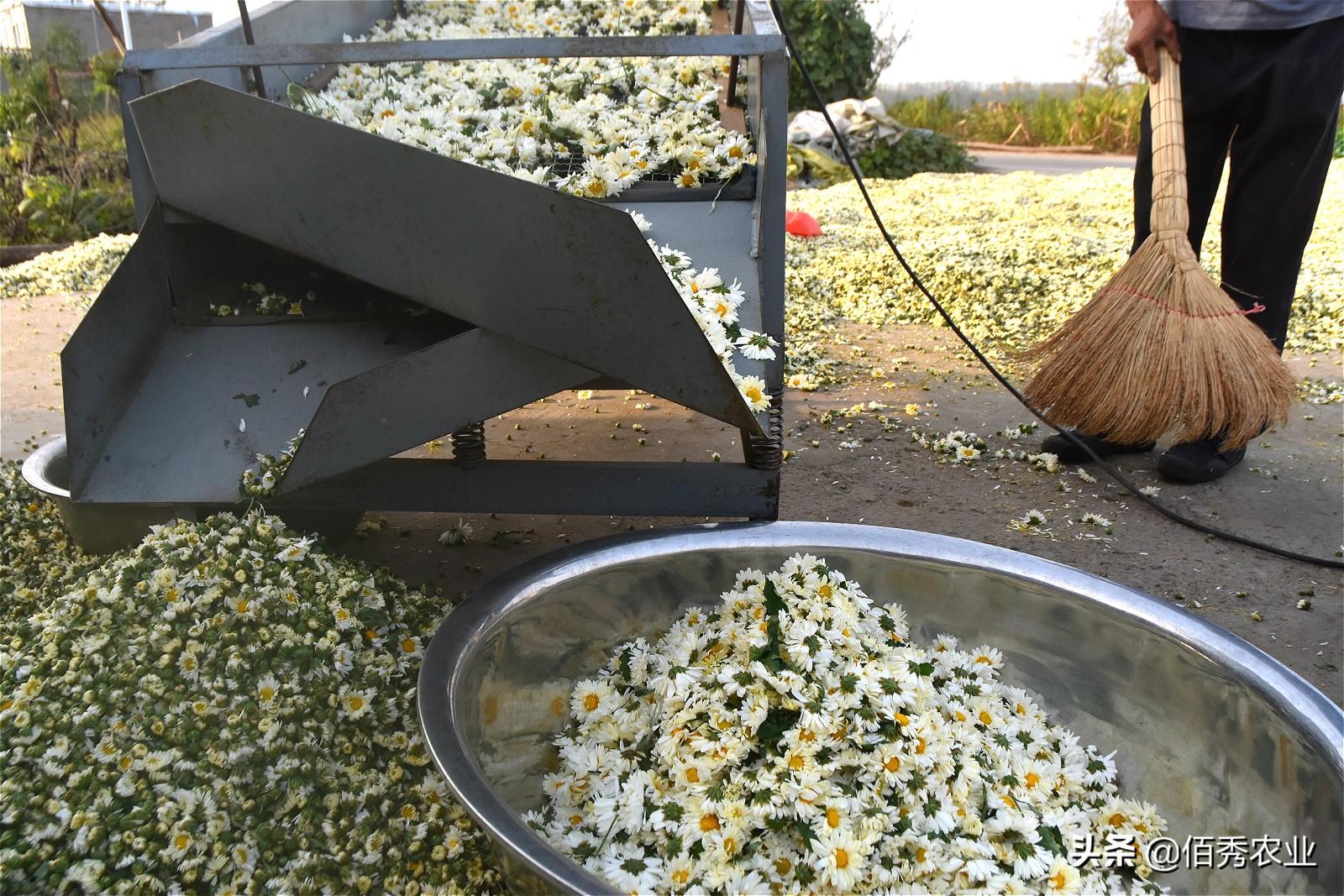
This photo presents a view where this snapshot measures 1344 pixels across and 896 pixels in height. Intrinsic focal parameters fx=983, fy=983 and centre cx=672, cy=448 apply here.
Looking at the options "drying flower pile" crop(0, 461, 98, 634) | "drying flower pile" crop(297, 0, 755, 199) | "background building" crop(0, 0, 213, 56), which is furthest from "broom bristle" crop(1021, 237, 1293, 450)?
"background building" crop(0, 0, 213, 56)

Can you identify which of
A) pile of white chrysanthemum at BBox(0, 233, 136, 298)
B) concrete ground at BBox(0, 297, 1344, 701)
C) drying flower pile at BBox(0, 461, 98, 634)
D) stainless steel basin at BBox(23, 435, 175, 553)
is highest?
stainless steel basin at BBox(23, 435, 175, 553)

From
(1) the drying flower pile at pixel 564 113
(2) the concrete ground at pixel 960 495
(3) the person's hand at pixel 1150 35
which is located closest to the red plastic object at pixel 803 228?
(2) the concrete ground at pixel 960 495

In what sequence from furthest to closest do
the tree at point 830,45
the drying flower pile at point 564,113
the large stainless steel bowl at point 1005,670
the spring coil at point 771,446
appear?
1. the tree at point 830,45
2. the drying flower pile at point 564,113
3. the spring coil at point 771,446
4. the large stainless steel bowl at point 1005,670

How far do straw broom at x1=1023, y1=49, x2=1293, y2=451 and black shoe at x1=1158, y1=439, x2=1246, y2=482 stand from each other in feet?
0.36

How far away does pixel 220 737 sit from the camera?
1.87m

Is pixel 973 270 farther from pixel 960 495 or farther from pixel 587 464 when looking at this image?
pixel 587 464

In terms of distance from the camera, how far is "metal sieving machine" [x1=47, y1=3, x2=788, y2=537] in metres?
1.89

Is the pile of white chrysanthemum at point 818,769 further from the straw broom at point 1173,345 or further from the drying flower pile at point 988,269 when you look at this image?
the drying flower pile at point 988,269

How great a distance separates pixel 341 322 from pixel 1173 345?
281 centimetres

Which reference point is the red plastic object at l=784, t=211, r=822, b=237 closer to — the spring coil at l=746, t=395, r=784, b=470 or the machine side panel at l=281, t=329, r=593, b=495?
the spring coil at l=746, t=395, r=784, b=470

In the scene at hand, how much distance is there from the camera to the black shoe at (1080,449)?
13.0 ft

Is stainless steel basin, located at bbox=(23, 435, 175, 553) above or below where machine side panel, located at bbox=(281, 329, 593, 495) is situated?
below

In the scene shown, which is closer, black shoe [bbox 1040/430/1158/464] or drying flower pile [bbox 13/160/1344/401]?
black shoe [bbox 1040/430/1158/464]

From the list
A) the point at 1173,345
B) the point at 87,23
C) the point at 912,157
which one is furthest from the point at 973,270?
the point at 87,23
